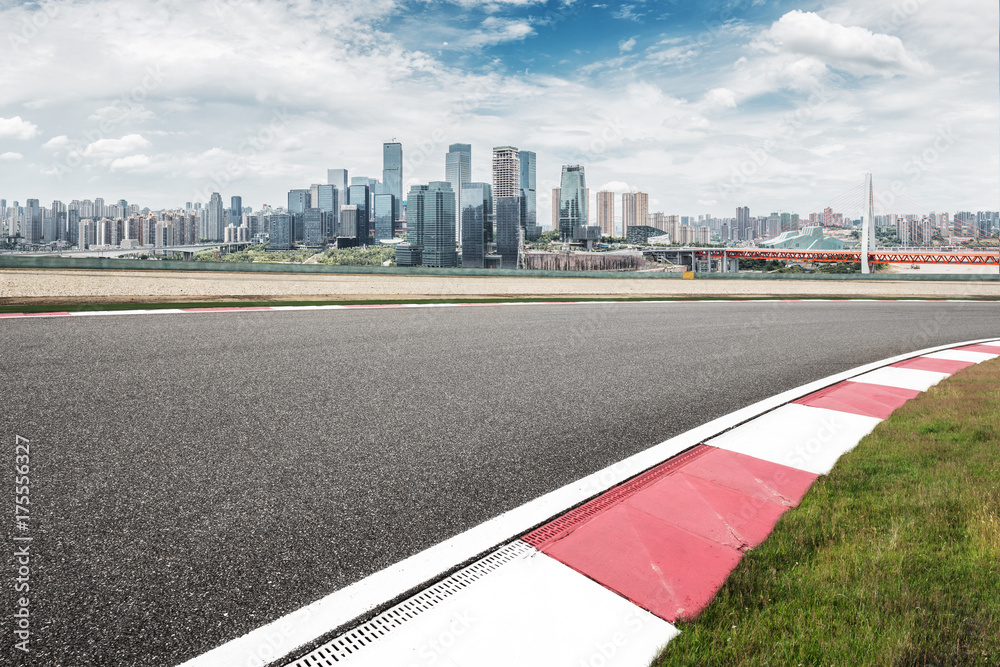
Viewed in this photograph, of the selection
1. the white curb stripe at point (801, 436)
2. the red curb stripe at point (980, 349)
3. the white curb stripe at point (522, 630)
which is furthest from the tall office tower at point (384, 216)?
the white curb stripe at point (522, 630)

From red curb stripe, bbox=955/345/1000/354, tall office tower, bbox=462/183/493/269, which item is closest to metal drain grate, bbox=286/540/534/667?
red curb stripe, bbox=955/345/1000/354

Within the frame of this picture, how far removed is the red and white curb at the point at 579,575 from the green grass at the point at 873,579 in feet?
0.45

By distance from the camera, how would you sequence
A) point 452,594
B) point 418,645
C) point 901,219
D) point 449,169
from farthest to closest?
point 449,169 → point 901,219 → point 452,594 → point 418,645

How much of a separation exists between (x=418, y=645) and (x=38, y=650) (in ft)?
4.14

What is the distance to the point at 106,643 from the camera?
190cm

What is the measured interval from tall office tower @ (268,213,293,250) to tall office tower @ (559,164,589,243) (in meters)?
66.2

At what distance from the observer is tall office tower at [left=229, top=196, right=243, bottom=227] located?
96088 mm

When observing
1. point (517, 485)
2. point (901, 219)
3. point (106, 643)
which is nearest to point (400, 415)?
point (517, 485)

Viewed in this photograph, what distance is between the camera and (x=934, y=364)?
25.1 feet

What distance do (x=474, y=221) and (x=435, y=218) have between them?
1203cm

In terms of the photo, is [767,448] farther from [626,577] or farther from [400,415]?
[400,415]

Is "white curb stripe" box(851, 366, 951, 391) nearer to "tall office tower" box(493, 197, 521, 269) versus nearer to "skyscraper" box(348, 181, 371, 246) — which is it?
"tall office tower" box(493, 197, 521, 269)

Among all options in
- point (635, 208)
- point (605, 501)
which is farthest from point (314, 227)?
point (635, 208)

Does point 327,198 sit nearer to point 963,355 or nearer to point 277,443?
point 963,355
